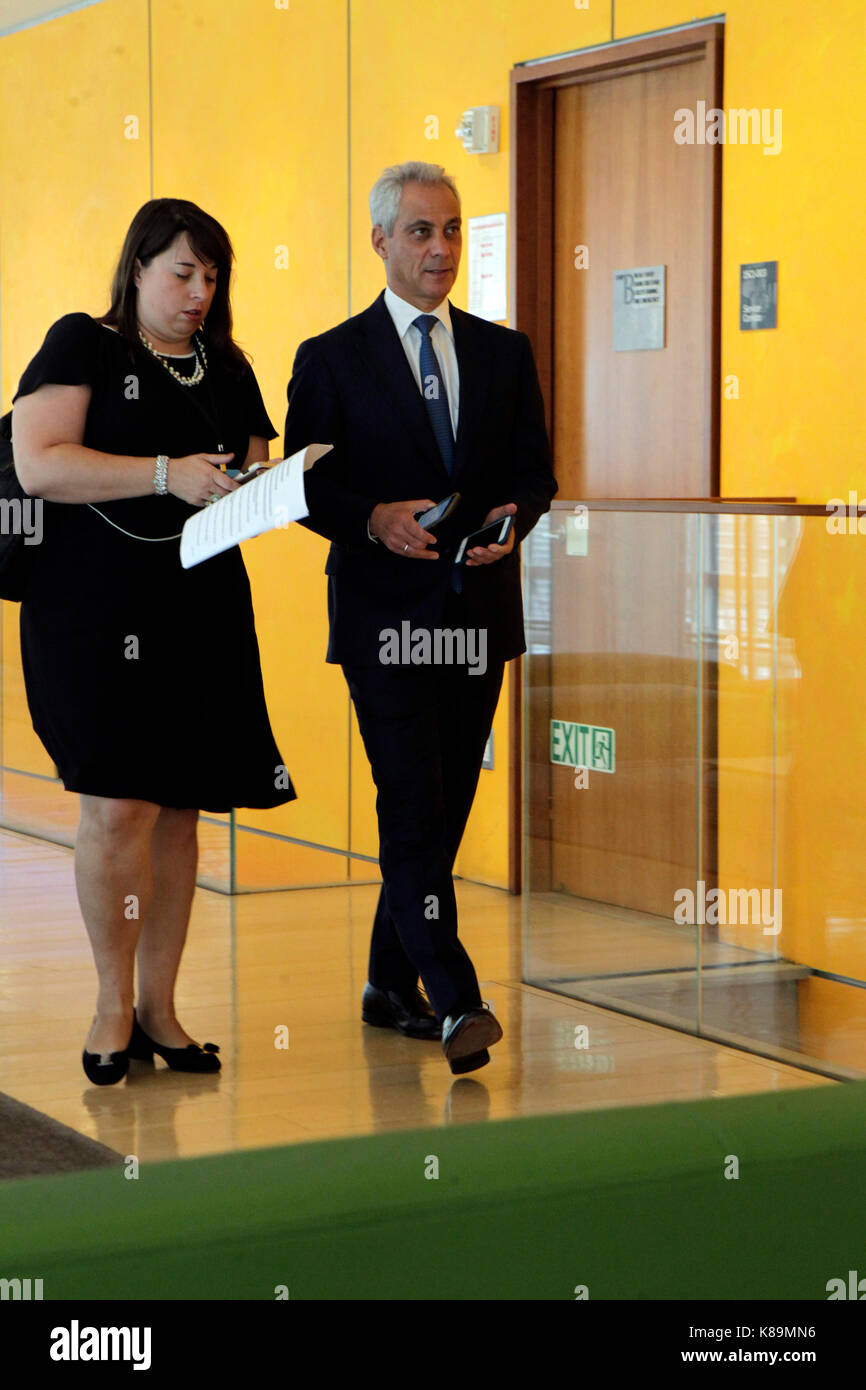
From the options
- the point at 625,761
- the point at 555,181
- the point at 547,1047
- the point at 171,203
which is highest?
the point at 555,181

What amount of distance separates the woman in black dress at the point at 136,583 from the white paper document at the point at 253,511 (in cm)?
21

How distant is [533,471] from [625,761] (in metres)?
0.87

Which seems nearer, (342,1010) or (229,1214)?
(229,1214)

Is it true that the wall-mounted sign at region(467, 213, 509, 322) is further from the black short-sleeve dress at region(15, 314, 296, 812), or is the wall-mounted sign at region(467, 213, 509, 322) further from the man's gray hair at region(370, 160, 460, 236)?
the black short-sleeve dress at region(15, 314, 296, 812)

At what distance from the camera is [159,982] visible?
352 centimetres

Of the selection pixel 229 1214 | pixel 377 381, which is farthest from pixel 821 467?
pixel 229 1214

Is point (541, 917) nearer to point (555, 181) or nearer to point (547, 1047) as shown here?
point (547, 1047)

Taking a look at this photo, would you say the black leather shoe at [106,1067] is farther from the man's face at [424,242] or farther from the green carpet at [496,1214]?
the green carpet at [496,1214]

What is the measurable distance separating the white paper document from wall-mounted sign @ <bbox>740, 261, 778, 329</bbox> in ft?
6.86

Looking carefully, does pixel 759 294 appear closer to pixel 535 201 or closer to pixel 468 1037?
pixel 535 201
